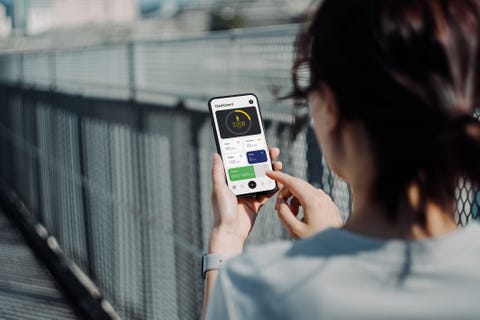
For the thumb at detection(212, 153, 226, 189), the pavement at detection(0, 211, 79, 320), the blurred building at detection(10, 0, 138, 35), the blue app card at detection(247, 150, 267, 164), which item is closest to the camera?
the thumb at detection(212, 153, 226, 189)

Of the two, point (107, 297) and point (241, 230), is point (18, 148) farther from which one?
point (241, 230)

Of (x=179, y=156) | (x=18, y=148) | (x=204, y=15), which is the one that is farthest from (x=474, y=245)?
(x=204, y=15)

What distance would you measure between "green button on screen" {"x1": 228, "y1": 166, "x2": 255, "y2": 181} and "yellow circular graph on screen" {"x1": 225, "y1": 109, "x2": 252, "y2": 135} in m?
0.17

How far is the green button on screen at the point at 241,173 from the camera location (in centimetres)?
183

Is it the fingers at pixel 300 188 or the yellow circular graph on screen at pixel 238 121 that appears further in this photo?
the yellow circular graph on screen at pixel 238 121

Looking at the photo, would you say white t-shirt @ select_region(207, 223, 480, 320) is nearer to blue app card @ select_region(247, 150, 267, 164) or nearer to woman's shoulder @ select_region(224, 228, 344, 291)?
woman's shoulder @ select_region(224, 228, 344, 291)

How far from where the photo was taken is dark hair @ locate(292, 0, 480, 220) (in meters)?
1.16

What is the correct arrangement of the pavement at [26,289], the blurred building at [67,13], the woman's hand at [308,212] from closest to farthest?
the woman's hand at [308,212] → the pavement at [26,289] → the blurred building at [67,13]

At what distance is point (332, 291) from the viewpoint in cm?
118

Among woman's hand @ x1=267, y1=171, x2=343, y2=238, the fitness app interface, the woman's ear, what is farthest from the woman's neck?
the fitness app interface

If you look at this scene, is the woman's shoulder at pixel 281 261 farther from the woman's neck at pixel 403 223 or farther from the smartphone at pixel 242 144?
the smartphone at pixel 242 144

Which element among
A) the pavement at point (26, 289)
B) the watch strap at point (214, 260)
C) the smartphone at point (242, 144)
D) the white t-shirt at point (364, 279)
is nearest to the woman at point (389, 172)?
the white t-shirt at point (364, 279)

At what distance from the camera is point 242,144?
1.97 meters

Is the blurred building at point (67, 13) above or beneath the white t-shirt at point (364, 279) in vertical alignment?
beneath
